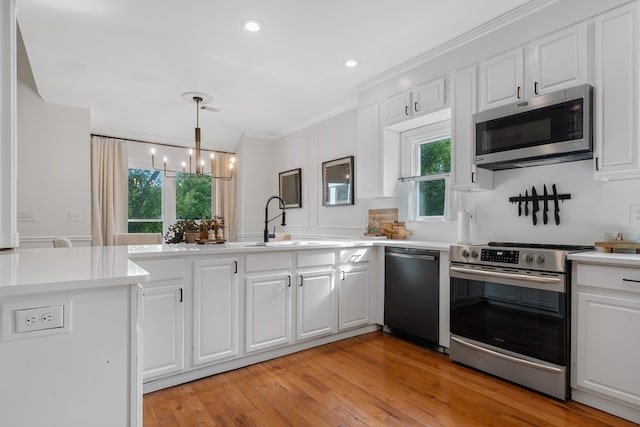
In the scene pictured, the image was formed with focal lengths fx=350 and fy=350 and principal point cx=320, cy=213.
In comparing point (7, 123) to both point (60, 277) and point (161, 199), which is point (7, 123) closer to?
point (60, 277)

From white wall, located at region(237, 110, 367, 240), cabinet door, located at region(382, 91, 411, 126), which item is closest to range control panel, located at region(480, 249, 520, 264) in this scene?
cabinet door, located at region(382, 91, 411, 126)

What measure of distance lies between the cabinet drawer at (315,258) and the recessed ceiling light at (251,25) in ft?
6.22

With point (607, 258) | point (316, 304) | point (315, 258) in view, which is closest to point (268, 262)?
point (315, 258)

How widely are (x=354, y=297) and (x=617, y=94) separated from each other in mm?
2501

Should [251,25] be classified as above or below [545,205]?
above

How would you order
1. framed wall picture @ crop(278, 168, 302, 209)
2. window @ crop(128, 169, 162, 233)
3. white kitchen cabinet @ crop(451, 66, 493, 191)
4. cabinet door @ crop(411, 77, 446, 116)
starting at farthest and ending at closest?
framed wall picture @ crop(278, 168, 302, 209) < window @ crop(128, 169, 162, 233) < cabinet door @ crop(411, 77, 446, 116) < white kitchen cabinet @ crop(451, 66, 493, 191)

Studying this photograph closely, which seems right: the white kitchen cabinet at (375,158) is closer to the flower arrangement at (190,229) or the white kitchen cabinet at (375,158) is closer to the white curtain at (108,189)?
the flower arrangement at (190,229)

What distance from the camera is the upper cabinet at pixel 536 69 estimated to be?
2385 millimetres

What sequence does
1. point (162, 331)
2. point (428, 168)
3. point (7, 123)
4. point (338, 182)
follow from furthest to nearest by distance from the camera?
point (338, 182)
point (428, 168)
point (162, 331)
point (7, 123)

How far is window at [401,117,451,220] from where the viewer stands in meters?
3.63

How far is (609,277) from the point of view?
2021 mm

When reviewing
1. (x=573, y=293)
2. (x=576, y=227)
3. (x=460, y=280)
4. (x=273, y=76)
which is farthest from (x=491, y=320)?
(x=273, y=76)

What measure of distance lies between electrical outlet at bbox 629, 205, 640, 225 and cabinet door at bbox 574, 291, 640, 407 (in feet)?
2.11

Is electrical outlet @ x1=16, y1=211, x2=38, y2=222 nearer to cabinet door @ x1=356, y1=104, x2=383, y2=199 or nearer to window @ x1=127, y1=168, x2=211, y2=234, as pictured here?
window @ x1=127, y1=168, x2=211, y2=234
